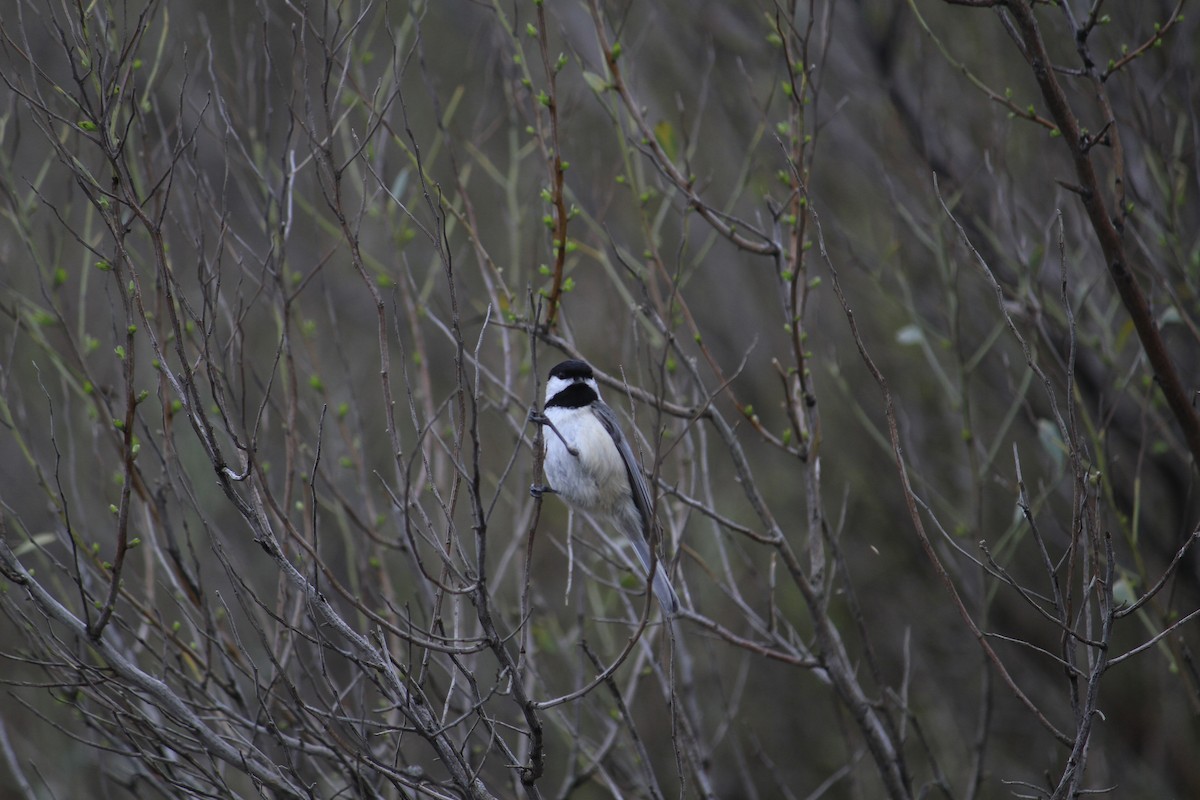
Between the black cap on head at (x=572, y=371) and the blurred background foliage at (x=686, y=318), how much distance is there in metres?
0.12

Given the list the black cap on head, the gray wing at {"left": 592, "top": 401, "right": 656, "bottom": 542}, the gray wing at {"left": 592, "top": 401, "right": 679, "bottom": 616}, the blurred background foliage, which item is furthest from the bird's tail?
the black cap on head

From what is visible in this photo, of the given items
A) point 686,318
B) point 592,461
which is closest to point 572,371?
point 592,461

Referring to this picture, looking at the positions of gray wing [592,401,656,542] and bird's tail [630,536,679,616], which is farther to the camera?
gray wing [592,401,656,542]

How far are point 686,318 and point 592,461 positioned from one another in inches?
29.8

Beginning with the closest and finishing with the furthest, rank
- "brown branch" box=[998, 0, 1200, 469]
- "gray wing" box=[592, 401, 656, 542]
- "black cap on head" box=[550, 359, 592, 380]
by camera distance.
A: "brown branch" box=[998, 0, 1200, 469], "black cap on head" box=[550, 359, 592, 380], "gray wing" box=[592, 401, 656, 542]

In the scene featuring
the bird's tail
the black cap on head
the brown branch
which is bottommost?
the bird's tail

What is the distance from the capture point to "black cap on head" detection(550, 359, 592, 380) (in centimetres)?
359

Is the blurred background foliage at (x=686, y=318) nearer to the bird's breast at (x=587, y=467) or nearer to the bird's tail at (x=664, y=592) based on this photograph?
the bird's tail at (x=664, y=592)

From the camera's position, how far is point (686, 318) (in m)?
3.21

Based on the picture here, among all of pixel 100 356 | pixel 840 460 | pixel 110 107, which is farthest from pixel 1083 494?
pixel 100 356

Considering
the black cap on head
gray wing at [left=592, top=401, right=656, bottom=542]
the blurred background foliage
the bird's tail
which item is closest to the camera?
the bird's tail

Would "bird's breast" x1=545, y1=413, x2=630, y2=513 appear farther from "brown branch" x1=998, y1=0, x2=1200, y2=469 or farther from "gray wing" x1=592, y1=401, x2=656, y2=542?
"brown branch" x1=998, y1=0, x2=1200, y2=469

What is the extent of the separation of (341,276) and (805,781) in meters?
5.35

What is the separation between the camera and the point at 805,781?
7.13 metres
